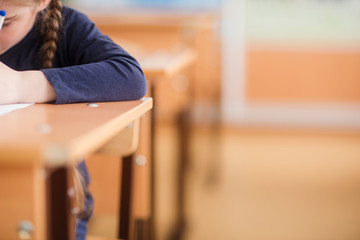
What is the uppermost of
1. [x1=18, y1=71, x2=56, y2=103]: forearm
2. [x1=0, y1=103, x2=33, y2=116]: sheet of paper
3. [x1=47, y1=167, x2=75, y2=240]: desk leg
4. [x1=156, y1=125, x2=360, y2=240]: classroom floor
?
[x1=18, y1=71, x2=56, y2=103]: forearm

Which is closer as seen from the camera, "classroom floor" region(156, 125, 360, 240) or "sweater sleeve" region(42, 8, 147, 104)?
"sweater sleeve" region(42, 8, 147, 104)

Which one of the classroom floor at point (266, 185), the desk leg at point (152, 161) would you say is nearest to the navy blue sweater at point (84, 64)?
the desk leg at point (152, 161)

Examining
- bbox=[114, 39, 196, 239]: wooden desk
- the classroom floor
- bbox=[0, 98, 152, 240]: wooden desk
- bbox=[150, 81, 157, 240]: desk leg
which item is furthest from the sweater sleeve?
the classroom floor

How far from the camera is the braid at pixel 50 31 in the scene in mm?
976

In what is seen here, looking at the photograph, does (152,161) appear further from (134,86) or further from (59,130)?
(59,130)

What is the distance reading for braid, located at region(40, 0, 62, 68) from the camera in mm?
976

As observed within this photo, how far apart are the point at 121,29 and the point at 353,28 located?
2.26m

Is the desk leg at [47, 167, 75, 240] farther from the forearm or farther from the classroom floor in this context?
the classroom floor

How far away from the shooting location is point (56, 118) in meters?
0.67

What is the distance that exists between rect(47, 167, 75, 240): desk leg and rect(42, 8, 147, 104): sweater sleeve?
0.25m

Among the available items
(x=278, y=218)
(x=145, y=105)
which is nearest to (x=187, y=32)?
(x=278, y=218)

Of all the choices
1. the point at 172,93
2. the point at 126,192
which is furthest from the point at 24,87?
the point at 172,93

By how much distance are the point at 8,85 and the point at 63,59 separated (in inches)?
9.8

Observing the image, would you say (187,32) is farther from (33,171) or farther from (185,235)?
(33,171)
